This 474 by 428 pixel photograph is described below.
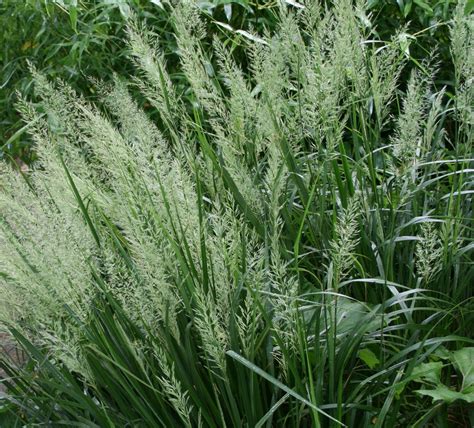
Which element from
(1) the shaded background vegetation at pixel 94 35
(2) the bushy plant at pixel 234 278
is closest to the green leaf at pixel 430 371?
(2) the bushy plant at pixel 234 278

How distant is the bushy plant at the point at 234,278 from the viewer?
182 centimetres

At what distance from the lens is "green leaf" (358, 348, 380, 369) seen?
1989 mm

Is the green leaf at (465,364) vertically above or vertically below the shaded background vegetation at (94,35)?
below

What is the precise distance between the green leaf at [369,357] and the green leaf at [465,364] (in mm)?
200

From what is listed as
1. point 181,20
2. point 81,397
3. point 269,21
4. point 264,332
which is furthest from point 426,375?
point 269,21

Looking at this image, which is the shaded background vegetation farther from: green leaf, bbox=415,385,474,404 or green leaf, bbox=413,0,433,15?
green leaf, bbox=415,385,474,404

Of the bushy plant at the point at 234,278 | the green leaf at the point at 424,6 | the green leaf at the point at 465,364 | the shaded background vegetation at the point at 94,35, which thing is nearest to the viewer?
the bushy plant at the point at 234,278

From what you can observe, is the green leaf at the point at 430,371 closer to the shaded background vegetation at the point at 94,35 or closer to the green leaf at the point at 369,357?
the green leaf at the point at 369,357

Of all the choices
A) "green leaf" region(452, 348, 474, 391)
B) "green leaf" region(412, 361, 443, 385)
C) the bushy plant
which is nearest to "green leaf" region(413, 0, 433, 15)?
the bushy plant

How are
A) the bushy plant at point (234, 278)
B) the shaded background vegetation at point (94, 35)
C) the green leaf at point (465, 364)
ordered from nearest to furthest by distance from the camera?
the bushy plant at point (234, 278), the green leaf at point (465, 364), the shaded background vegetation at point (94, 35)

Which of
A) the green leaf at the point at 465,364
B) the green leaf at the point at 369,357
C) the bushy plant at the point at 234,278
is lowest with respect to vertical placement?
the green leaf at the point at 465,364

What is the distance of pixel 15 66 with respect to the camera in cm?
441

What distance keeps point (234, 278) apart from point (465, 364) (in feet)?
2.03

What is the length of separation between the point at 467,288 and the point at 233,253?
32.0 inches
